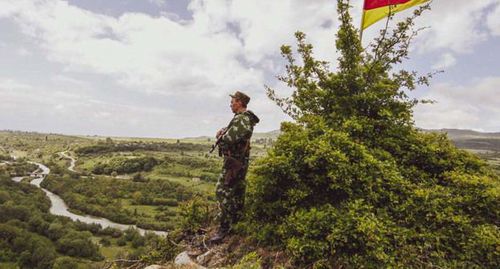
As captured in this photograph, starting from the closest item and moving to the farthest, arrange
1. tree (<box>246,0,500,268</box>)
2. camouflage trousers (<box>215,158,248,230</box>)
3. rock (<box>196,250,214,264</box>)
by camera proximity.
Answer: tree (<box>246,0,500,268</box>) < rock (<box>196,250,214,264</box>) < camouflage trousers (<box>215,158,248,230</box>)

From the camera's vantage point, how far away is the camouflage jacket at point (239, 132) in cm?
688

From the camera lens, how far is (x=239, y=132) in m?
6.89

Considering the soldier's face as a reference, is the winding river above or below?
below

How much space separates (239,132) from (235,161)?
0.61 metres

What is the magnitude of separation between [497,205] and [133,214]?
124639 mm

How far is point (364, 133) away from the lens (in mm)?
8055

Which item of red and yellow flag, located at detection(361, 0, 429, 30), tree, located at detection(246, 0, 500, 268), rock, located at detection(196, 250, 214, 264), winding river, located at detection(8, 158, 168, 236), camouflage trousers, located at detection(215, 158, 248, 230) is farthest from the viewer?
winding river, located at detection(8, 158, 168, 236)

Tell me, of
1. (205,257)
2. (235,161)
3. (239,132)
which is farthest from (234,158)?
(205,257)

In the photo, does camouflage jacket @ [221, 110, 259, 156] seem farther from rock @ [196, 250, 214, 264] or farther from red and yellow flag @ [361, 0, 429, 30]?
red and yellow flag @ [361, 0, 429, 30]

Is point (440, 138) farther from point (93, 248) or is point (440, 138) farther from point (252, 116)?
point (93, 248)

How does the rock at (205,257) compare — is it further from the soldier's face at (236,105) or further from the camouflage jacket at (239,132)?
the soldier's face at (236,105)

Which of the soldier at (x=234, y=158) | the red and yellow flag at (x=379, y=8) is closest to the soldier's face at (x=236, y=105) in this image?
the soldier at (x=234, y=158)

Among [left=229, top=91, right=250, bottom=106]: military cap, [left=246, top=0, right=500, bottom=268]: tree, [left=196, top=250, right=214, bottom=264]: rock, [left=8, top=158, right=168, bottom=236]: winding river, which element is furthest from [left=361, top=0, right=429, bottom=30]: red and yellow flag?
[left=8, top=158, right=168, bottom=236]: winding river

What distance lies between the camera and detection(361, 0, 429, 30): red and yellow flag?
8875 millimetres
